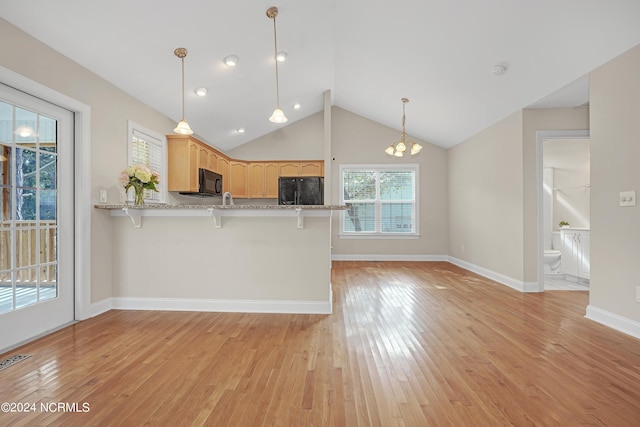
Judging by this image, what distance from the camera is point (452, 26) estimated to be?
3457 mm

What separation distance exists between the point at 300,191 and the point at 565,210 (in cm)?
502

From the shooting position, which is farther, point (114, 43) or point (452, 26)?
point (452, 26)

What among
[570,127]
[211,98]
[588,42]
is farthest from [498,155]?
[211,98]

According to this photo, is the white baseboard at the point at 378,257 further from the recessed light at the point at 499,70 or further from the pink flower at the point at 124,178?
the pink flower at the point at 124,178

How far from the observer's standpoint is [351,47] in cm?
452

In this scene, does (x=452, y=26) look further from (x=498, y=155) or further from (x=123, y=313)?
(x=123, y=313)

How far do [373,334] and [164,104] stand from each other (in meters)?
3.96

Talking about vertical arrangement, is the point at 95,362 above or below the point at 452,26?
below

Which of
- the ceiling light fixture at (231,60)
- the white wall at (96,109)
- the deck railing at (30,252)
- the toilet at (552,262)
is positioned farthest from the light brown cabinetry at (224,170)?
the toilet at (552,262)

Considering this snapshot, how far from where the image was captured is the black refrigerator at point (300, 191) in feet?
19.7

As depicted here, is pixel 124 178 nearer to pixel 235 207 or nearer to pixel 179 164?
pixel 235 207

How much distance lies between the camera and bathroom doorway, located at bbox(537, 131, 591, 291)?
494cm

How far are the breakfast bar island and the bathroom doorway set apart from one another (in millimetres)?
3912

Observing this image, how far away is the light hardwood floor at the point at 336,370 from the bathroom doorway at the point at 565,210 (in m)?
2.05
